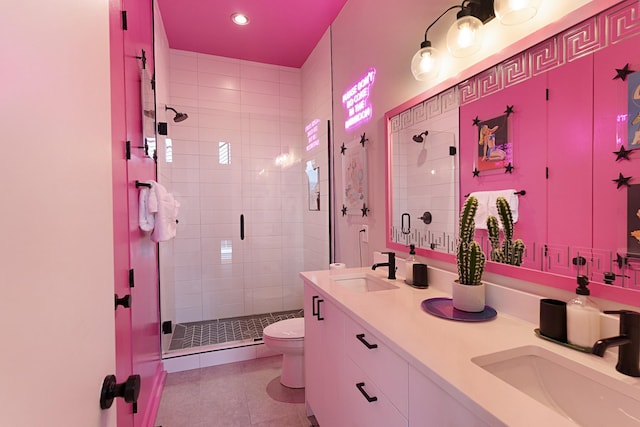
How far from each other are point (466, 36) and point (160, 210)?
177 centimetres

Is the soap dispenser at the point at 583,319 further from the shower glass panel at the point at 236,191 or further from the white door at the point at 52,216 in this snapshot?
the shower glass panel at the point at 236,191

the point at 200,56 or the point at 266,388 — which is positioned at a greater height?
the point at 200,56

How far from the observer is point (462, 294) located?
1161 mm

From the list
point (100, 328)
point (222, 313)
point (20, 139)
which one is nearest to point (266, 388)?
point (222, 313)

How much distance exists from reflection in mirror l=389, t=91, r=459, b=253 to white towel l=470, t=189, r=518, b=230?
171 millimetres

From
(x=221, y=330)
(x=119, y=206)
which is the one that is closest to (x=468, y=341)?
(x=119, y=206)

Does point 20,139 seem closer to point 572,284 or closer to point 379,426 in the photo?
point 379,426

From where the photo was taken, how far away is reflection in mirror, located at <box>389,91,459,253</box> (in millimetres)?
1476

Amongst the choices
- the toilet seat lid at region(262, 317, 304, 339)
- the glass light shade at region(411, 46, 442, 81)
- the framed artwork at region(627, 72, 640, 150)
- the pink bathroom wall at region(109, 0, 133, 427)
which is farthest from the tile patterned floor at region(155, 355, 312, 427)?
the glass light shade at region(411, 46, 442, 81)

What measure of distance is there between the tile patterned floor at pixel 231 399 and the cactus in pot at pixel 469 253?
1379mm

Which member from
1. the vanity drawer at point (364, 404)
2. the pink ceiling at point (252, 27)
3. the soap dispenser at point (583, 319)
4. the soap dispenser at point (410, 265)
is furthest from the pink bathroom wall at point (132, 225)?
the soap dispenser at point (583, 319)

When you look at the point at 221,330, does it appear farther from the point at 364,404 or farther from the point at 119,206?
the point at 364,404

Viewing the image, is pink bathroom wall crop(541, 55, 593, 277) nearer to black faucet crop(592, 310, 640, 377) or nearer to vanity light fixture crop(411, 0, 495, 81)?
black faucet crop(592, 310, 640, 377)

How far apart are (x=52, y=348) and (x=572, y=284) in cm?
131
